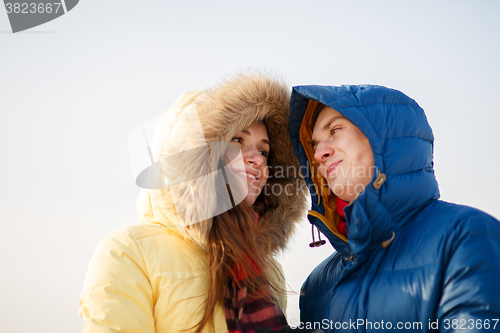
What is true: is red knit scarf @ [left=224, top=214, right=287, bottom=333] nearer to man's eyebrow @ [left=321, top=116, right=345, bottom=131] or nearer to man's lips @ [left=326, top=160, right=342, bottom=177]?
man's lips @ [left=326, top=160, right=342, bottom=177]

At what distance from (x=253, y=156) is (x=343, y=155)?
513 mm

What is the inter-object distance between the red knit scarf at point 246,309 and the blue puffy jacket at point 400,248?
0.24 meters

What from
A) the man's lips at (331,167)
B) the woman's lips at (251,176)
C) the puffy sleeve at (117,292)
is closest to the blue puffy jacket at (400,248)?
the man's lips at (331,167)

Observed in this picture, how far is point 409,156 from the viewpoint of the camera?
5.36 ft

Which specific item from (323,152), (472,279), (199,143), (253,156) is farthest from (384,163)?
(199,143)

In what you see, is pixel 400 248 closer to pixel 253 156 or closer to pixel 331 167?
pixel 331 167

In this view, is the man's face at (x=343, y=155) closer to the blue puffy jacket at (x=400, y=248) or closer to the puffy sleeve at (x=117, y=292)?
the blue puffy jacket at (x=400, y=248)

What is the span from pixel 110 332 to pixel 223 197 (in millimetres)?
826

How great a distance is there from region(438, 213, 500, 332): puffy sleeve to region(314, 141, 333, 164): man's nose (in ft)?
2.39

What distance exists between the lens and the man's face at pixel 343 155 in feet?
5.78

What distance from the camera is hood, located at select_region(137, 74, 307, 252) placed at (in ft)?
5.69

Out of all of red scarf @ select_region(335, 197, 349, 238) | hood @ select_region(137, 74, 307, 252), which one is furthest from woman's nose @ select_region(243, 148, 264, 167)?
red scarf @ select_region(335, 197, 349, 238)

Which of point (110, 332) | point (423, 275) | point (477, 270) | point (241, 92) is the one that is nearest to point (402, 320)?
point (423, 275)

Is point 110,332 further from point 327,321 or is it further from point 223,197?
point 327,321
